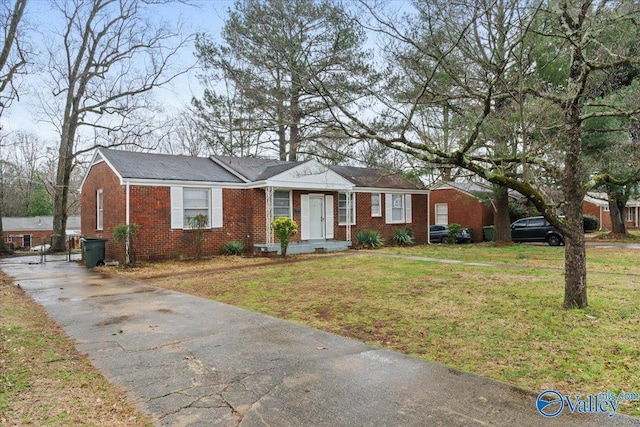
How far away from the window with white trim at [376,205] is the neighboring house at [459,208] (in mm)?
5108

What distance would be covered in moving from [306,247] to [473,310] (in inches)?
431

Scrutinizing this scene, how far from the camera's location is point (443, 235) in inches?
946

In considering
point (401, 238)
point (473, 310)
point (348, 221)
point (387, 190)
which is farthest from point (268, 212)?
point (473, 310)

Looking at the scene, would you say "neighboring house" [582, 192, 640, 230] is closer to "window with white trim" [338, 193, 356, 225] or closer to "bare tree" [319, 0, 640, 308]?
"window with white trim" [338, 193, 356, 225]

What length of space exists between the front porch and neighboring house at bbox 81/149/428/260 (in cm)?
4

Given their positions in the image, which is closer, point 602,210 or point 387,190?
point 387,190

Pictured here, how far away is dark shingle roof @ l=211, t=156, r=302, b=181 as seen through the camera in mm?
16922

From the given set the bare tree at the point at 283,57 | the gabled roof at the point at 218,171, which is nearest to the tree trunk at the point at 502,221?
the gabled roof at the point at 218,171

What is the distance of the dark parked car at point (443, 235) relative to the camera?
23781 millimetres

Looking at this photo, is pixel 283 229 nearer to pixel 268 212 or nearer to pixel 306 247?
pixel 268 212

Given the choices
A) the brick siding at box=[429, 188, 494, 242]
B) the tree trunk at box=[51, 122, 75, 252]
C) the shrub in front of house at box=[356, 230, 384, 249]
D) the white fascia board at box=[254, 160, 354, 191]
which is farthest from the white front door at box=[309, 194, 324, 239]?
the tree trunk at box=[51, 122, 75, 252]

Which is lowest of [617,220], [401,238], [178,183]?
[401,238]

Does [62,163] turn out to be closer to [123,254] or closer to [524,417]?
[123,254]

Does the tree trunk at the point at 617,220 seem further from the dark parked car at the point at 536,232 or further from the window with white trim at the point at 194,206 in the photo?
the window with white trim at the point at 194,206
